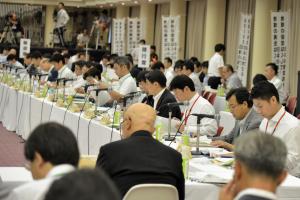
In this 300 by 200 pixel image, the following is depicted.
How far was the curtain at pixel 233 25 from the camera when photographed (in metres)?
16.2

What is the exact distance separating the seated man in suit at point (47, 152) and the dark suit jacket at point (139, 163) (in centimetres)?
122

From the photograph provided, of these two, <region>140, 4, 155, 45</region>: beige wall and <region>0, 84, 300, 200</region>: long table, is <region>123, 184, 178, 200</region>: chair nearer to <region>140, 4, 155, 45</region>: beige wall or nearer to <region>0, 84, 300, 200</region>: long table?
<region>0, 84, 300, 200</region>: long table

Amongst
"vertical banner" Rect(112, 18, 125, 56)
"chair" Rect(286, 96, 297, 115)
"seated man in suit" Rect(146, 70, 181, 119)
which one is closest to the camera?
"seated man in suit" Rect(146, 70, 181, 119)

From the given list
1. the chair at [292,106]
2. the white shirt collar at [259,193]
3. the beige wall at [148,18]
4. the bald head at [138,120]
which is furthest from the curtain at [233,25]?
the white shirt collar at [259,193]

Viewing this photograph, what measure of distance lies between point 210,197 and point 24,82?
7.48 metres

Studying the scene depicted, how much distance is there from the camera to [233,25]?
54.2ft

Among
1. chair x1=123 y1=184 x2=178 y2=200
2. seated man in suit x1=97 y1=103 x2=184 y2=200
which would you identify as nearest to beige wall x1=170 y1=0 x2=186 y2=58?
seated man in suit x1=97 y1=103 x2=184 y2=200

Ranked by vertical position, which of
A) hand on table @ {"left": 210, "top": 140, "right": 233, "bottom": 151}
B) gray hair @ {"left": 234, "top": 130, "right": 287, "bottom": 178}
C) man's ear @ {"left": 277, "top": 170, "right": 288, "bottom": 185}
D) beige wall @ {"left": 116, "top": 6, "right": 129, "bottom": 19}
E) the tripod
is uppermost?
beige wall @ {"left": 116, "top": 6, "right": 129, "bottom": 19}

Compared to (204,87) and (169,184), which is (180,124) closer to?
(169,184)

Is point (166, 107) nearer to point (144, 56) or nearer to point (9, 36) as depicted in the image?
point (144, 56)

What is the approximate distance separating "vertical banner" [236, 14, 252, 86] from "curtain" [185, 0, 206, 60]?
304 centimetres

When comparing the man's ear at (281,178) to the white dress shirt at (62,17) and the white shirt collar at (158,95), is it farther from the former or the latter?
the white dress shirt at (62,17)

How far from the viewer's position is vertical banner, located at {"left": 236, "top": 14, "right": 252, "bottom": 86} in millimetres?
14727

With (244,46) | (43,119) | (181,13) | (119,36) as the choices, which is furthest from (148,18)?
(43,119)
